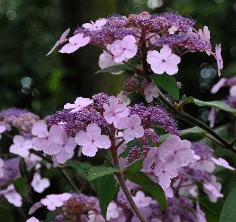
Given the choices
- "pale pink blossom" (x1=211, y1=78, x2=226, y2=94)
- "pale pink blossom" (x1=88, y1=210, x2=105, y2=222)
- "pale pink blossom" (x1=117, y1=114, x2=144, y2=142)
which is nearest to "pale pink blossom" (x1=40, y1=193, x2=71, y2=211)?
"pale pink blossom" (x1=88, y1=210, x2=105, y2=222)

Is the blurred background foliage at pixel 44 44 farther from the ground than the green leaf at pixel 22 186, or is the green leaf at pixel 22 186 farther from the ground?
the green leaf at pixel 22 186

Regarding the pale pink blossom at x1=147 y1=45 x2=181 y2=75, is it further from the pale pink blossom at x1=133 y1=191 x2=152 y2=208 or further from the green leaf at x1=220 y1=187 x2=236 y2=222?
the pale pink blossom at x1=133 y1=191 x2=152 y2=208

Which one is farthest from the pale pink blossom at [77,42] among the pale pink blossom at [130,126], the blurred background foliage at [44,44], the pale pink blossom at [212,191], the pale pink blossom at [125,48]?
the blurred background foliage at [44,44]

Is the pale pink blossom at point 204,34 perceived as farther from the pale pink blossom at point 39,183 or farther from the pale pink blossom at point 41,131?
the pale pink blossom at point 39,183

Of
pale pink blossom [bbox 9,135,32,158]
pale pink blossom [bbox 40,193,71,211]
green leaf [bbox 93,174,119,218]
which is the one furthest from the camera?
pale pink blossom [bbox 9,135,32,158]

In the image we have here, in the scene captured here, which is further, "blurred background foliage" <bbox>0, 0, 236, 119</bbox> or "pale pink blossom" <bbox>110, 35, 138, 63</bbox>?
"blurred background foliage" <bbox>0, 0, 236, 119</bbox>

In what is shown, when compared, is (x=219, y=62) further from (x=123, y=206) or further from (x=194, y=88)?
(x=194, y=88)

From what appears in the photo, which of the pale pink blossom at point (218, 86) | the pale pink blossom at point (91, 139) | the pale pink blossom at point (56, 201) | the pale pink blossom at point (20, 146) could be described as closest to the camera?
the pale pink blossom at point (91, 139)
